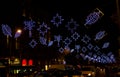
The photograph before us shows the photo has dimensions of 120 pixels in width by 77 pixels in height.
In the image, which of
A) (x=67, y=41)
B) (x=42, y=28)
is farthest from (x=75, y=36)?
(x=42, y=28)

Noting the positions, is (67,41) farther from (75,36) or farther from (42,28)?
(42,28)

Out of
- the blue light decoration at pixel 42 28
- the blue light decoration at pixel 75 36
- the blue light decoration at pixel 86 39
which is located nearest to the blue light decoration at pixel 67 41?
the blue light decoration at pixel 75 36

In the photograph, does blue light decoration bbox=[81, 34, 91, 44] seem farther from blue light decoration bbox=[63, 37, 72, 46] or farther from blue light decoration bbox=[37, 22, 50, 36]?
blue light decoration bbox=[37, 22, 50, 36]

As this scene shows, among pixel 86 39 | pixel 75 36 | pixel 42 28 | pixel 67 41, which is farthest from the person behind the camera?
pixel 86 39

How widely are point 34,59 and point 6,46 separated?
10023mm

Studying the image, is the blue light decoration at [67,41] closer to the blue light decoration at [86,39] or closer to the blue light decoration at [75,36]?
the blue light decoration at [75,36]

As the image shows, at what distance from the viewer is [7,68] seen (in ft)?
131

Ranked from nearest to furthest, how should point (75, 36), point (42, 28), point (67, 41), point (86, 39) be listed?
point (75, 36), point (42, 28), point (67, 41), point (86, 39)

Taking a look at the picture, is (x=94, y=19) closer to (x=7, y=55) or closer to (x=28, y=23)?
(x=28, y=23)

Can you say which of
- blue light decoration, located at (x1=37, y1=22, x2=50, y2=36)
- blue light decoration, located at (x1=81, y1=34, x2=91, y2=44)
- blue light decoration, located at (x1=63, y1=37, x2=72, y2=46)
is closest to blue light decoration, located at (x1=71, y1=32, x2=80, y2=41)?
blue light decoration, located at (x1=63, y1=37, x2=72, y2=46)

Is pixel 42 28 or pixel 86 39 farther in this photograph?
pixel 86 39

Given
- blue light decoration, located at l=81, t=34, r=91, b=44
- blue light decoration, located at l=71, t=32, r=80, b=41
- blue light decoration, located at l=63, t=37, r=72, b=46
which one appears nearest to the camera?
blue light decoration, located at l=71, t=32, r=80, b=41

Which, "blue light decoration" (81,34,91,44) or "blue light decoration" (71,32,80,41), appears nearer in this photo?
"blue light decoration" (71,32,80,41)

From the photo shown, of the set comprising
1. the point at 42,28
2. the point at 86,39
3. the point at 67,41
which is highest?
the point at 42,28
